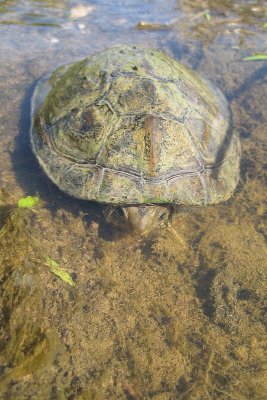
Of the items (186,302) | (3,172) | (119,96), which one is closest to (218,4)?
(119,96)

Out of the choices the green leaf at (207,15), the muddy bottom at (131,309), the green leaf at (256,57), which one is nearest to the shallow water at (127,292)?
the muddy bottom at (131,309)

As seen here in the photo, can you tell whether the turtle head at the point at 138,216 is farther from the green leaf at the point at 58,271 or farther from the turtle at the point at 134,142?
the green leaf at the point at 58,271

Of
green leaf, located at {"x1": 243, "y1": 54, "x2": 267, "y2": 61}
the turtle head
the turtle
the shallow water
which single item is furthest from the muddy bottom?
green leaf, located at {"x1": 243, "y1": 54, "x2": 267, "y2": 61}

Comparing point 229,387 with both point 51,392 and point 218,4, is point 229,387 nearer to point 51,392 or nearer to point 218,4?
point 51,392

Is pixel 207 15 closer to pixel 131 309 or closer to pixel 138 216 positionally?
pixel 138 216

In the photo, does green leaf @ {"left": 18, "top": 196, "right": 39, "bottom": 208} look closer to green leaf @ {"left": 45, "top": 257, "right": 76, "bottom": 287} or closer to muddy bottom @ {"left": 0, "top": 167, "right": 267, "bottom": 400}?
muddy bottom @ {"left": 0, "top": 167, "right": 267, "bottom": 400}

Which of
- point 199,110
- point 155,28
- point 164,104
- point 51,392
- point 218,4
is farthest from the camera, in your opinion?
point 218,4
